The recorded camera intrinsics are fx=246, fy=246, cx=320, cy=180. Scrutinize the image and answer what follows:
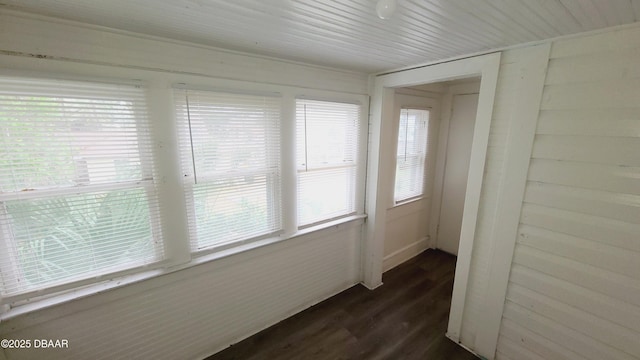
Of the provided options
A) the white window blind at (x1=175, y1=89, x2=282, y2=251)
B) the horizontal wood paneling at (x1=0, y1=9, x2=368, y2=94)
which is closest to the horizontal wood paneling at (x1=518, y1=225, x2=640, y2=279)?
the white window blind at (x1=175, y1=89, x2=282, y2=251)

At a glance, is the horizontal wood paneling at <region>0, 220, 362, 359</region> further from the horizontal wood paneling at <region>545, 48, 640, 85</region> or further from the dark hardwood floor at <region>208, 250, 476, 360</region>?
the horizontal wood paneling at <region>545, 48, 640, 85</region>

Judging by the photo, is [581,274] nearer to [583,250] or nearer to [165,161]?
[583,250]

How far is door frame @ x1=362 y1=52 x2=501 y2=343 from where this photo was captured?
178cm

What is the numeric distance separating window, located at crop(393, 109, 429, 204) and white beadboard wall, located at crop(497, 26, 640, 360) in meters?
1.56

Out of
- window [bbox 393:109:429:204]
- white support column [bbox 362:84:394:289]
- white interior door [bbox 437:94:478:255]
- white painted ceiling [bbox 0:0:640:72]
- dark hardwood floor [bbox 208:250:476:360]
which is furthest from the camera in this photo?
white interior door [bbox 437:94:478:255]

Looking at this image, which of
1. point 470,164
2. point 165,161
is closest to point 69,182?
point 165,161

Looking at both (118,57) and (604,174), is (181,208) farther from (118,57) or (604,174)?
(604,174)

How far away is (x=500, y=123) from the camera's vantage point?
5.68 feet

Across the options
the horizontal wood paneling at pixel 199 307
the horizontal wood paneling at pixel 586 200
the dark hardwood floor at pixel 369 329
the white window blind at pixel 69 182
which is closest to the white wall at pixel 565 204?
the horizontal wood paneling at pixel 586 200

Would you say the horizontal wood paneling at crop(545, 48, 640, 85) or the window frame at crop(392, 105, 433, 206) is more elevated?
the horizontal wood paneling at crop(545, 48, 640, 85)

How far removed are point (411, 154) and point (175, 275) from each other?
288cm

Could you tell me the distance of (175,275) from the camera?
1744 mm

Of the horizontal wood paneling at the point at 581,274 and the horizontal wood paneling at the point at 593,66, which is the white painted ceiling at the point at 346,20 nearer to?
the horizontal wood paneling at the point at 593,66

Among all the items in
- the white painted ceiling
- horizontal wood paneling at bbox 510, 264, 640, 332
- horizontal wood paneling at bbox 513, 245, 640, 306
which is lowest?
horizontal wood paneling at bbox 510, 264, 640, 332
